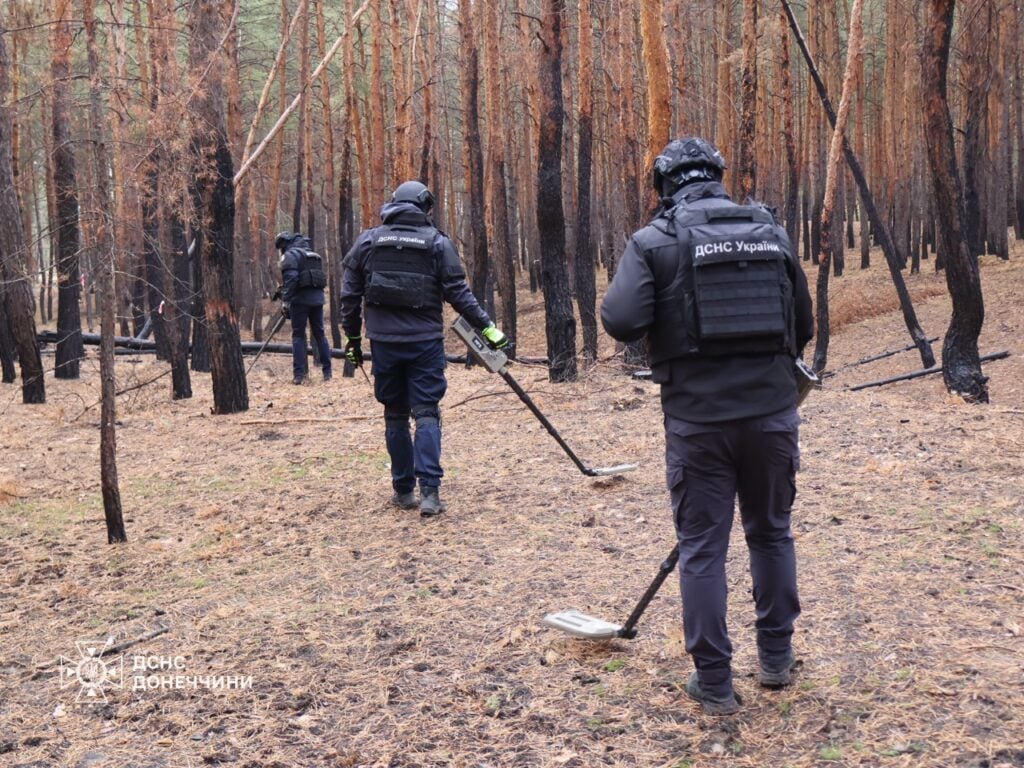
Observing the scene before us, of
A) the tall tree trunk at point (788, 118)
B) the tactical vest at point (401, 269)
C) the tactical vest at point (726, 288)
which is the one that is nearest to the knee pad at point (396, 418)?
the tactical vest at point (401, 269)

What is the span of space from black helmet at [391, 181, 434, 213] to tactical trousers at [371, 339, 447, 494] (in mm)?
936

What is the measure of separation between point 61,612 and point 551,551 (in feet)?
8.91

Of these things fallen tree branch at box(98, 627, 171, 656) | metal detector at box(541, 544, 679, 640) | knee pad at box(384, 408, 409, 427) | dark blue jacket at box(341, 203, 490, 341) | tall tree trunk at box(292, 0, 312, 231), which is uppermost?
tall tree trunk at box(292, 0, 312, 231)

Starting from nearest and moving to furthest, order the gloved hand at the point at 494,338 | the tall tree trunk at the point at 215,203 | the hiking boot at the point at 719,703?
the hiking boot at the point at 719,703 → the gloved hand at the point at 494,338 → the tall tree trunk at the point at 215,203

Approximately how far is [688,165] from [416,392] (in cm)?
315

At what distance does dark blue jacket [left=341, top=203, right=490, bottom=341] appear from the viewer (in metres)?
6.09

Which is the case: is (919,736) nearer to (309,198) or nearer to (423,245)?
(423,245)

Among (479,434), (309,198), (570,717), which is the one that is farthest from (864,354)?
(570,717)

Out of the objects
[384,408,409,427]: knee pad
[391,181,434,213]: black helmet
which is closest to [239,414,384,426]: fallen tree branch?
[384,408,409,427]: knee pad

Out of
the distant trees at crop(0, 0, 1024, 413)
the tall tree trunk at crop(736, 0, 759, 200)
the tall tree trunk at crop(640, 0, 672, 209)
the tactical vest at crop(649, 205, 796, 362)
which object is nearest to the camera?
the tactical vest at crop(649, 205, 796, 362)

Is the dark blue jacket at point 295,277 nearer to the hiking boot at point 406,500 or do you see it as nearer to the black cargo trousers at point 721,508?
the hiking boot at point 406,500

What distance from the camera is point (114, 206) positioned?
5926 millimetres

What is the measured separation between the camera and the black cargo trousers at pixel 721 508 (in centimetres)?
325

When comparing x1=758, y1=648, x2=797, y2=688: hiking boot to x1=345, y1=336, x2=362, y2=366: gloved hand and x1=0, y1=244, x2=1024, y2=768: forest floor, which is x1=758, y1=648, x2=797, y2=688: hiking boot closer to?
x1=0, y1=244, x2=1024, y2=768: forest floor
